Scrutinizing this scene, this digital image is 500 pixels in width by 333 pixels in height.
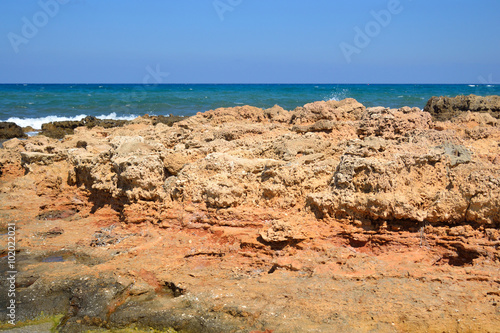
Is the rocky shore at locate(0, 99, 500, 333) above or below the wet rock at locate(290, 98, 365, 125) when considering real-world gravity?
below

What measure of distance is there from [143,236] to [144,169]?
0.91 m

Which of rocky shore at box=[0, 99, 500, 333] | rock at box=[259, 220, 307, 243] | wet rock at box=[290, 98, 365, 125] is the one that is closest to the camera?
rocky shore at box=[0, 99, 500, 333]

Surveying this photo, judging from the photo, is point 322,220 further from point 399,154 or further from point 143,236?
point 143,236

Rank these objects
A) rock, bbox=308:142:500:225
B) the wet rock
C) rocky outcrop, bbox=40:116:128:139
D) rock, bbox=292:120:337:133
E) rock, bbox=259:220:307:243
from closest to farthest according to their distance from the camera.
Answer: rock, bbox=308:142:500:225 < rock, bbox=259:220:307:243 < rock, bbox=292:120:337:133 < the wet rock < rocky outcrop, bbox=40:116:128:139

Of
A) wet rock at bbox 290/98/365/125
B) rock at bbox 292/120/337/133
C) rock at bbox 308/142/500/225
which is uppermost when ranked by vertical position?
wet rock at bbox 290/98/365/125

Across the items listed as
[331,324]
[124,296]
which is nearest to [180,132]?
[124,296]

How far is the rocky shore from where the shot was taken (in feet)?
10.7

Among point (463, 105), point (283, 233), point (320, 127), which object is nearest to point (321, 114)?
point (320, 127)

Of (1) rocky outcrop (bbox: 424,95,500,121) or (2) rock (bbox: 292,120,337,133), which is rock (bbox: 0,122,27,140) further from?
(1) rocky outcrop (bbox: 424,95,500,121)

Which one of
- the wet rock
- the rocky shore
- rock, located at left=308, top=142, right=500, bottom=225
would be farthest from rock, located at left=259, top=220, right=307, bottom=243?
the wet rock

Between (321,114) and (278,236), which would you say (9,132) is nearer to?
(321,114)

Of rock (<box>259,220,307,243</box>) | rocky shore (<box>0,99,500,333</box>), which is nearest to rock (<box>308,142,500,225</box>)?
rocky shore (<box>0,99,500,333</box>)

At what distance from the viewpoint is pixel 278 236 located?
4.14 metres

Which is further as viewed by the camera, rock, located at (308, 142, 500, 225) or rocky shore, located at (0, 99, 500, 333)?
rock, located at (308, 142, 500, 225)
